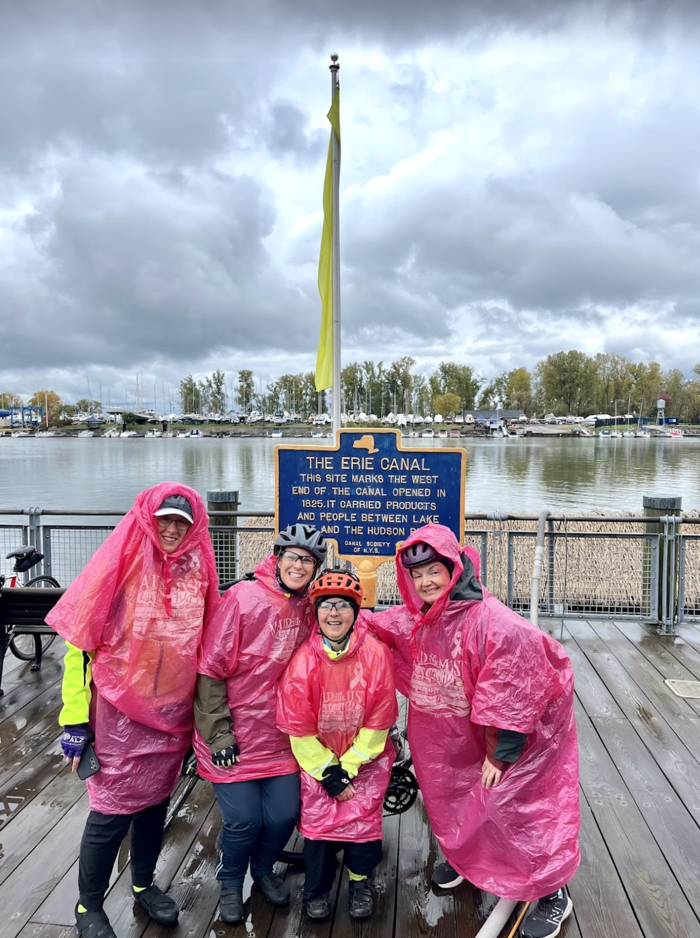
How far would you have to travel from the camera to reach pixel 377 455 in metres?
3.73

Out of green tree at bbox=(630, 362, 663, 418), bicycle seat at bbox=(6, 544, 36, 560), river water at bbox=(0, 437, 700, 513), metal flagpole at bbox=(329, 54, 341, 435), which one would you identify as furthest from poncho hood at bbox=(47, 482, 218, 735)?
green tree at bbox=(630, 362, 663, 418)

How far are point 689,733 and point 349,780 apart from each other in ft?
8.73

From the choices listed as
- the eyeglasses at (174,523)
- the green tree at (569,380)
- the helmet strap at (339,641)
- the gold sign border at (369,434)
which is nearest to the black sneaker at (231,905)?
the helmet strap at (339,641)

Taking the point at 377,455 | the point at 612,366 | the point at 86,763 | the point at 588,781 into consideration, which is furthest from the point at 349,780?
the point at 612,366

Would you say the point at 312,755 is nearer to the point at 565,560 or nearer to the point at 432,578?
the point at 432,578

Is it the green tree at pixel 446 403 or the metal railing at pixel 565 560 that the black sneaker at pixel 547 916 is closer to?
the metal railing at pixel 565 560

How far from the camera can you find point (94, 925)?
2.14 metres

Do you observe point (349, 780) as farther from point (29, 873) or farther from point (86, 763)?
point (29, 873)

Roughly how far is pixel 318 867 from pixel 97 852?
826 mm

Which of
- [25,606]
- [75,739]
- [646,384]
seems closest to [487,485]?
[25,606]

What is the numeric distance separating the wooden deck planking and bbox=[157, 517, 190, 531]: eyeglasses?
5.02ft

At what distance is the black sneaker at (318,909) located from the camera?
2250mm

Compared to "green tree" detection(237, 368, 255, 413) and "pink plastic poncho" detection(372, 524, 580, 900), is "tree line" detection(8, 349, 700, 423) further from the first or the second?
"pink plastic poncho" detection(372, 524, 580, 900)

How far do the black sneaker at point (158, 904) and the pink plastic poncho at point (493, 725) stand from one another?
1.09 m
